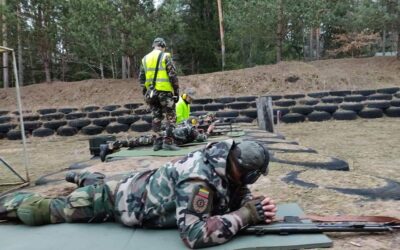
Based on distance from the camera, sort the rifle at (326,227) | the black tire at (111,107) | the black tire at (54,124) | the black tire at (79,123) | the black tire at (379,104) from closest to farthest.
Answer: the rifle at (326,227), the black tire at (379,104), the black tire at (79,123), the black tire at (54,124), the black tire at (111,107)

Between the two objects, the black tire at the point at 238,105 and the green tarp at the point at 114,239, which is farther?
the black tire at the point at 238,105

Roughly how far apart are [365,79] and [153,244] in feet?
48.5

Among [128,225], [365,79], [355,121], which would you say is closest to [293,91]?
[365,79]

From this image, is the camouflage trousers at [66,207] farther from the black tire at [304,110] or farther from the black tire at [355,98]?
the black tire at [355,98]

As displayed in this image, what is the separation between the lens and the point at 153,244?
2.59 m

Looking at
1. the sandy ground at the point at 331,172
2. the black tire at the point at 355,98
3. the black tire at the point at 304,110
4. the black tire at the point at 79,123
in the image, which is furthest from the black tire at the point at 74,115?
the black tire at the point at 355,98

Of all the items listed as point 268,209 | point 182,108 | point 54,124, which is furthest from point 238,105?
point 268,209

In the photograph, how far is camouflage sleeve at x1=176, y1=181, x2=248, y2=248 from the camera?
241 centimetres

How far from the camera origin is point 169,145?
595 centimetres

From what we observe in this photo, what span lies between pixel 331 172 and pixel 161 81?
3.25 m

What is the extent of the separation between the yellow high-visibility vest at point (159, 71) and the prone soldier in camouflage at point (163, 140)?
2.17ft

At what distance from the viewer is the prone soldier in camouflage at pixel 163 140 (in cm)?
602

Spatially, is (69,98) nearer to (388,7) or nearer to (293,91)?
(293,91)

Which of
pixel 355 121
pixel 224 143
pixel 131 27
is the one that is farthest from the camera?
pixel 131 27
